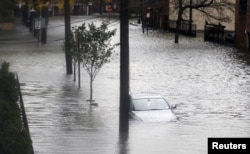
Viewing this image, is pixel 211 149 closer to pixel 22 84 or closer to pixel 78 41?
pixel 78 41

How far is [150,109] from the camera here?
22.5 m

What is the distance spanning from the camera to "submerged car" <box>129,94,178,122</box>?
70.6 ft

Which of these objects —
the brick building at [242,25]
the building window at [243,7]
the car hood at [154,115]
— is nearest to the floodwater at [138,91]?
the car hood at [154,115]

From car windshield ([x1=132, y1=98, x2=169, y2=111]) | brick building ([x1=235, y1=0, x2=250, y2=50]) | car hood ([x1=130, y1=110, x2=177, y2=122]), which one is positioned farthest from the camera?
brick building ([x1=235, y1=0, x2=250, y2=50])

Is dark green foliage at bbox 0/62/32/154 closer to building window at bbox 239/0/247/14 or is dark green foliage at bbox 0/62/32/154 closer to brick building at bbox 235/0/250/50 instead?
brick building at bbox 235/0/250/50

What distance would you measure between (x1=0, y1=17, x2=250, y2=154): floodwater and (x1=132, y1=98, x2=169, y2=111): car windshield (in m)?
0.74

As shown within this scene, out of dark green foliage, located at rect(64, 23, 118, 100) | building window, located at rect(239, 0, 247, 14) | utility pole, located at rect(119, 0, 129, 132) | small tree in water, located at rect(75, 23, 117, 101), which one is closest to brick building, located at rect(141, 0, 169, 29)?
building window, located at rect(239, 0, 247, 14)

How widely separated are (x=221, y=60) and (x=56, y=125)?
88.6ft

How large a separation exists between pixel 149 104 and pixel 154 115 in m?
1.21

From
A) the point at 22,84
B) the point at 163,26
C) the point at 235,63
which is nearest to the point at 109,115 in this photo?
the point at 22,84

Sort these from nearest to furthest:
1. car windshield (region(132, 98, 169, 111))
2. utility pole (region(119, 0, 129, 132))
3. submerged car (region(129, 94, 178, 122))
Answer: utility pole (region(119, 0, 129, 132)) < submerged car (region(129, 94, 178, 122)) < car windshield (region(132, 98, 169, 111))

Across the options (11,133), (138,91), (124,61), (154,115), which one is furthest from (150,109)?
(11,133)

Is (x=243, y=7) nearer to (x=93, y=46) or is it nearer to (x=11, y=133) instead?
(x=93, y=46)

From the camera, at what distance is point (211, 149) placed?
11766mm
